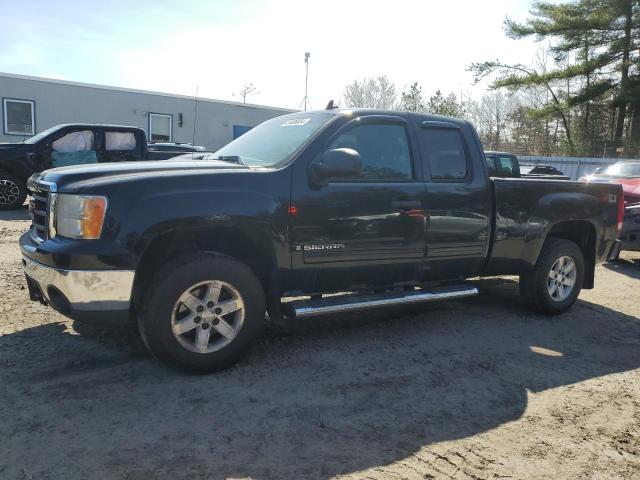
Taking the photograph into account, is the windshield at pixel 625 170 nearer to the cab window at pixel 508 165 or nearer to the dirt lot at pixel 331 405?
the cab window at pixel 508 165

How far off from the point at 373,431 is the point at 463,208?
8.00 ft

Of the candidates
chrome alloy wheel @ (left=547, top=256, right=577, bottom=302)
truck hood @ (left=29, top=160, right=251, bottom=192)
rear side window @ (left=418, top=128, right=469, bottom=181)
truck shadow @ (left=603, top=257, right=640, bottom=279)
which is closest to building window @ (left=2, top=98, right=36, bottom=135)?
truck hood @ (left=29, top=160, right=251, bottom=192)

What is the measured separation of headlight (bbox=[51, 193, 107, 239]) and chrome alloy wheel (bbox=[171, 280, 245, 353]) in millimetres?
717

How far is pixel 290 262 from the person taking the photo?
4090 mm

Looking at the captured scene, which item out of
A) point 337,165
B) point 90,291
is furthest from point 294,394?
point 337,165

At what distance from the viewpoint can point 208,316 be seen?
3.79 meters

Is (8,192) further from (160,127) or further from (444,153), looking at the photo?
(160,127)

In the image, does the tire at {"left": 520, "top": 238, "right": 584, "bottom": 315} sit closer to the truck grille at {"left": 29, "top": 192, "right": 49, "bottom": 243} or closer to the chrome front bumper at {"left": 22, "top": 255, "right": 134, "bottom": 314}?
the chrome front bumper at {"left": 22, "top": 255, "right": 134, "bottom": 314}

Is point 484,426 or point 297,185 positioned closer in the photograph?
point 484,426

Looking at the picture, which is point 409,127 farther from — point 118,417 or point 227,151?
point 118,417

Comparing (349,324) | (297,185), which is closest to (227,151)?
(297,185)

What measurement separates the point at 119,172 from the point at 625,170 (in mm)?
12273

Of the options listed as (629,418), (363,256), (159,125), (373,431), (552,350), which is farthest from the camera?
(159,125)

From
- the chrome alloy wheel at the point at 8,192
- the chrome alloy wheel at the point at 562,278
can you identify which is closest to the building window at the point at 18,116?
the chrome alloy wheel at the point at 8,192
